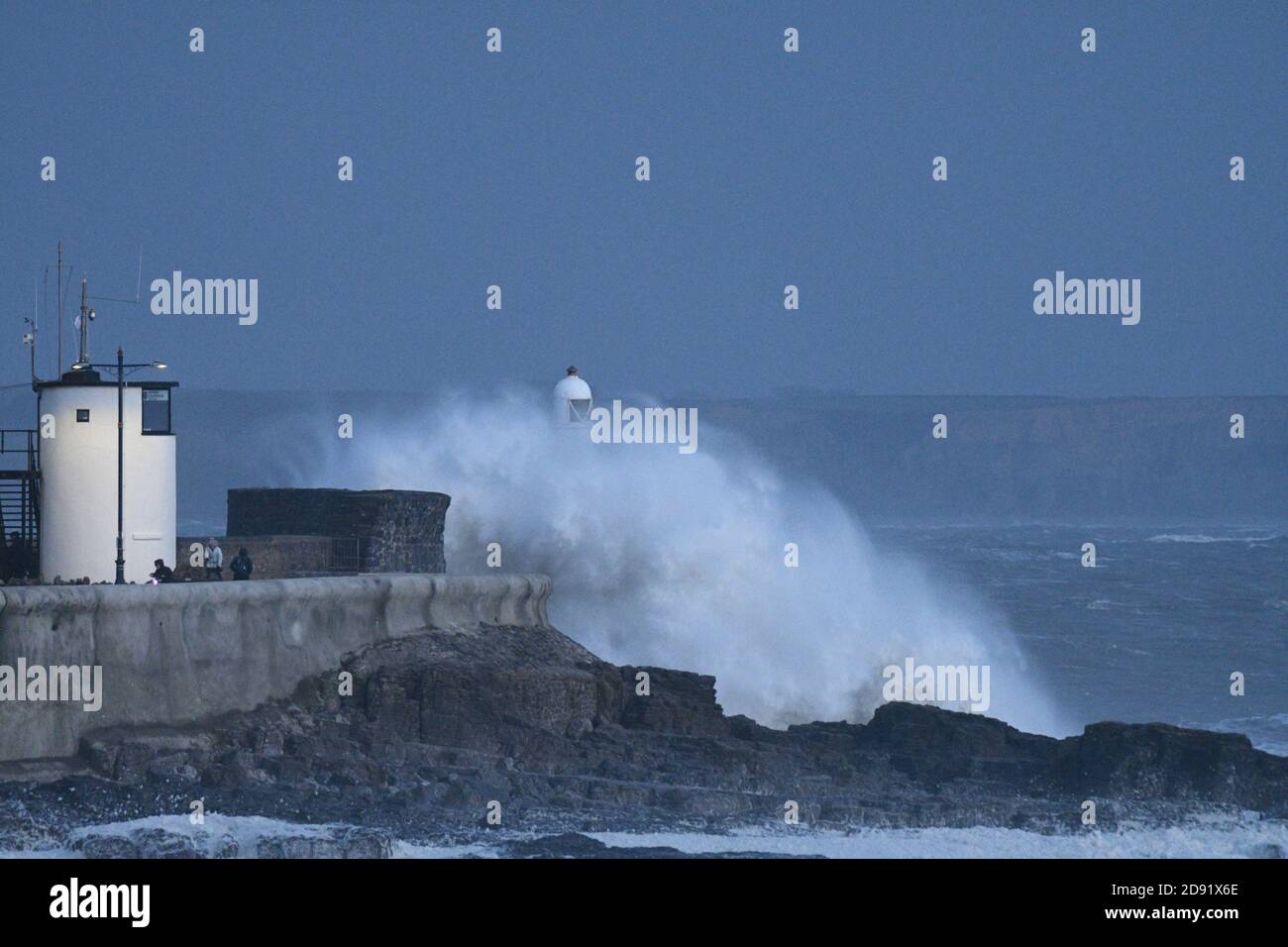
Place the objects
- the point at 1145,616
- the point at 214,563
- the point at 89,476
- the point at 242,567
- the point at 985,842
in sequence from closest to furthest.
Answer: the point at 985,842, the point at 89,476, the point at 242,567, the point at 214,563, the point at 1145,616

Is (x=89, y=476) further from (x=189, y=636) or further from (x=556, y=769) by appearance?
(x=556, y=769)

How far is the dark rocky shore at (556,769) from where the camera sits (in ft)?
54.4

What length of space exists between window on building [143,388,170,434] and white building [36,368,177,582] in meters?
0.06

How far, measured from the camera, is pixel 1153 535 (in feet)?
214

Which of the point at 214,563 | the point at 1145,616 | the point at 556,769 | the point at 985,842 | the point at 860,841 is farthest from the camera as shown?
the point at 1145,616

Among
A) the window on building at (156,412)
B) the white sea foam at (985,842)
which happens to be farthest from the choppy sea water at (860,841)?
the window on building at (156,412)

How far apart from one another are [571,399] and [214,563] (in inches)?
214

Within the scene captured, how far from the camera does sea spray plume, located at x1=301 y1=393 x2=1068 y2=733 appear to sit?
24.9 meters

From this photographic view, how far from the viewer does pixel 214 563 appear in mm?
19516

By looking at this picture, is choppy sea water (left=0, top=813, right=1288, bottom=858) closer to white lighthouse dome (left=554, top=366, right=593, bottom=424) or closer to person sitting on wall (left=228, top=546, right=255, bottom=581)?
person sitting on wall (left=228, top=546, right=255, bottom=581)

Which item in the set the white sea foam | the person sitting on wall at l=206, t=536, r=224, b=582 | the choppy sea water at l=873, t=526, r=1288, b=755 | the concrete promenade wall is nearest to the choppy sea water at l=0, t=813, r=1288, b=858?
the white sea foam

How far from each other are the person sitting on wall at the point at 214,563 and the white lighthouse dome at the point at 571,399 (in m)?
5.20

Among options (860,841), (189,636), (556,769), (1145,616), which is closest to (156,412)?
(189,636)

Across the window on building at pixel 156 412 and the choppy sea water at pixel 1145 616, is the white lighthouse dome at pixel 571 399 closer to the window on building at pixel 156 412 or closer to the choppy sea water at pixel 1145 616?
the window on building at pixel 156 412
